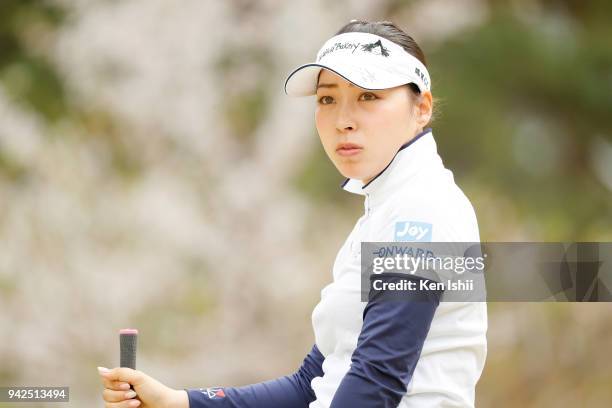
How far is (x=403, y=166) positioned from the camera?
54.3 inches

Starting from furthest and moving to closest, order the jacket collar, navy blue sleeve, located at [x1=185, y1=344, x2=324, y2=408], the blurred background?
the blurred background, navy blue sleeve, located at [x1=185, y1=344, x2=324, y2=408], the jacket collar

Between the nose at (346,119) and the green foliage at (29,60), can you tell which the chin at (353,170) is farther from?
the green foliage at (29,60)

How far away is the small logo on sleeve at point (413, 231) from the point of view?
4.12ft

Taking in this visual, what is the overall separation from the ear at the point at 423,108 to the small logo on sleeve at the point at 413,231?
0.23 metres

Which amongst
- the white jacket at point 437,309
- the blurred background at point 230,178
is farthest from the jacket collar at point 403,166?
the blurred background at point 230,178

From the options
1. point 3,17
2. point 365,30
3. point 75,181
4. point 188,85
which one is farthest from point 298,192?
point 365,30

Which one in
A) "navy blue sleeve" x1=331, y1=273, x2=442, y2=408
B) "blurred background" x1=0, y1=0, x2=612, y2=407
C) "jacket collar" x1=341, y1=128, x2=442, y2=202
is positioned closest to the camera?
"navy blue sleeve" x1=331, y1=273, x2=442, y2=408

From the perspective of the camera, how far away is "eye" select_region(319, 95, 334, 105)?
1.45m

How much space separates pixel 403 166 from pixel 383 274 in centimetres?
21

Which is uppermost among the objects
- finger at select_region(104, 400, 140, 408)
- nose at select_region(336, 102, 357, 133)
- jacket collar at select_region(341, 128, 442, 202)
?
nose at select_region(336, 102, 357, 133)

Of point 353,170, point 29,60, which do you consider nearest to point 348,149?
point 353,170

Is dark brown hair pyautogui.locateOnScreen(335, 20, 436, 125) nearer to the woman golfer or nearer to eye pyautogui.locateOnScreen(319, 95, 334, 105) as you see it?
the woman golfer

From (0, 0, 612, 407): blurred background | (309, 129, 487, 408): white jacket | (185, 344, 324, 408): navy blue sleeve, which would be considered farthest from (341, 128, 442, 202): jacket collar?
(0, 0, 612, 407): blurred background

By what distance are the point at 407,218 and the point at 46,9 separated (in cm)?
561
